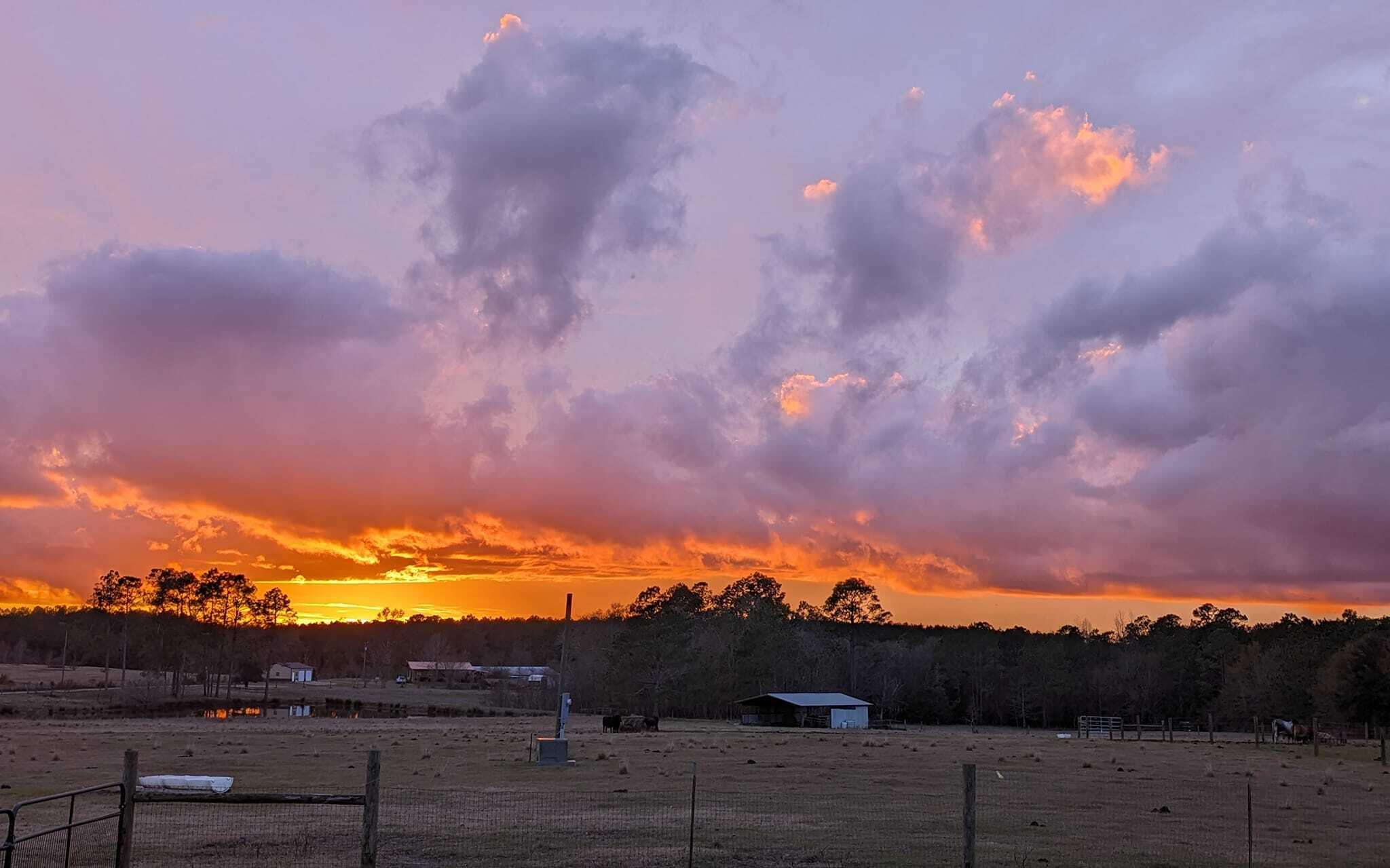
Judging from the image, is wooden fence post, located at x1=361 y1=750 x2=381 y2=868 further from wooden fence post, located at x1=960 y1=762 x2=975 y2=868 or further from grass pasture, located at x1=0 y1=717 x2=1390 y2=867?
wooden fence post, located at x1=960 y1=762 x2=975 y2=868

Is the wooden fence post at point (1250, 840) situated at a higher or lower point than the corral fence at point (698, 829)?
higher

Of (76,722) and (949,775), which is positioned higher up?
(949,775)

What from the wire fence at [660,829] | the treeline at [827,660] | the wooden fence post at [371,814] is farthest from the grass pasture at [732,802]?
the treeline at [827,660]

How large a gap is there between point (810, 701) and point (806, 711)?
4.32 ft

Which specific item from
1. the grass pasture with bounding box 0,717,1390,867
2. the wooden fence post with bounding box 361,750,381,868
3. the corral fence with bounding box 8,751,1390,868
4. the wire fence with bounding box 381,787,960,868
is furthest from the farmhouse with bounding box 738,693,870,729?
the wooden fence post with bounding box 361,750,381,868

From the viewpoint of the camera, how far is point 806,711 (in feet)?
314

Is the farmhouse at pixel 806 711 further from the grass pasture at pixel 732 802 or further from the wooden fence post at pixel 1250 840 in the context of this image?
the wooden fence post at pixel 1250 840

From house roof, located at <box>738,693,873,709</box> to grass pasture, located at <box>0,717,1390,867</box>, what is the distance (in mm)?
36005

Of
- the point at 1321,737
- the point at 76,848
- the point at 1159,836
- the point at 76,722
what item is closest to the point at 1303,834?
the point at 1159,836

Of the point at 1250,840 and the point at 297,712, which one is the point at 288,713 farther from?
the point at 1250,840

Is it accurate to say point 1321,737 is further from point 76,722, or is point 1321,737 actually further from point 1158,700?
point 76,722

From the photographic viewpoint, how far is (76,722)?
7725 centimetres

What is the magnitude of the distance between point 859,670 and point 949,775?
91.7 meters

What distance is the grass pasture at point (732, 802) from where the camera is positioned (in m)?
19.8
